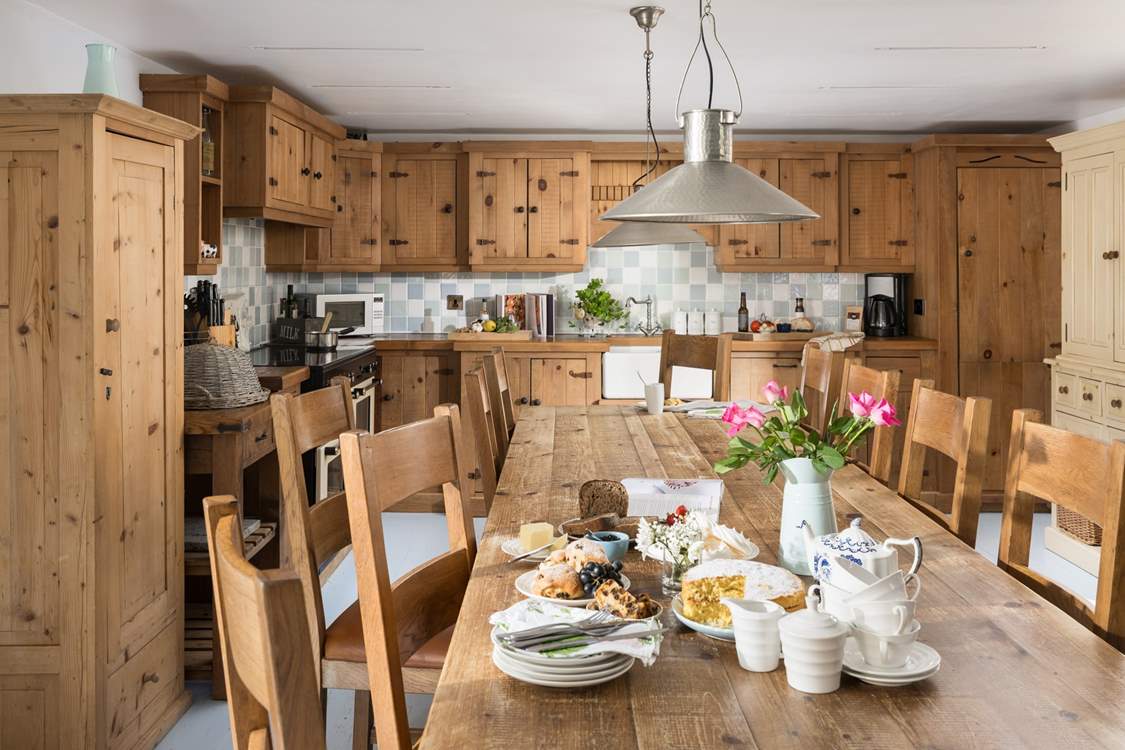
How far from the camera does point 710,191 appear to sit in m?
2.03

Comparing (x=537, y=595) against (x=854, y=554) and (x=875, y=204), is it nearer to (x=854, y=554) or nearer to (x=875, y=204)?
(x=854, y=554)

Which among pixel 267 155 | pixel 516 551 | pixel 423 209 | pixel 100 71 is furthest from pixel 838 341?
pixel 516 551

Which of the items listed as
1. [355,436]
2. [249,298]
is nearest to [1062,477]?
[355,436]

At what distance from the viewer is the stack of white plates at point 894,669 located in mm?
1293

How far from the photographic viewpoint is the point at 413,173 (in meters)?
6.36

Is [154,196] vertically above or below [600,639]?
above

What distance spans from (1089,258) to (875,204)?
66.0 inches

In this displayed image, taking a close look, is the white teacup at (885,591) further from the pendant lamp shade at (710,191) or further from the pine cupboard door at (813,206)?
the pine cupboard door at (813,206)

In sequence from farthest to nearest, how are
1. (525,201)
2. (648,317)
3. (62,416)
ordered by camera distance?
(648,317) → (525,201) → (62,416)

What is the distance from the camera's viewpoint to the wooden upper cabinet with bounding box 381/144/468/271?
6.35 meters

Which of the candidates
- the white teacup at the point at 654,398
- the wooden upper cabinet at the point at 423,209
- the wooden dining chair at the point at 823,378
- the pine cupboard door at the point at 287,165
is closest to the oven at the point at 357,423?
the wooden upper cabinet at the point at 423,209

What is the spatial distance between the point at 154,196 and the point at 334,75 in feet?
7.02

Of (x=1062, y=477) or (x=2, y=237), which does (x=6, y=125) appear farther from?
(x=1062, y=477)

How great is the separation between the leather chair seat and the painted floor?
81cm
